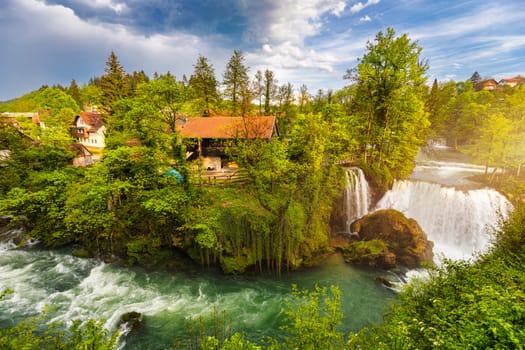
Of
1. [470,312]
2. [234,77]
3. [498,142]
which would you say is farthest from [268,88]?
[470,312]

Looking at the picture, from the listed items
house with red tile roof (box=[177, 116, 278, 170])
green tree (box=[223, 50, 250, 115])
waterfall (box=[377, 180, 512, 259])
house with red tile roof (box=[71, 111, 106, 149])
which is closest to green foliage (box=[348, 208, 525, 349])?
waterfall (box=[377, 180, 512, 259])

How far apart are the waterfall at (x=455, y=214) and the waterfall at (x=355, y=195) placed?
4330 mm

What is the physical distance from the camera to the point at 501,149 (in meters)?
25.1

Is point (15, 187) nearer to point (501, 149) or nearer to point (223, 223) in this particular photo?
point (223, 223)

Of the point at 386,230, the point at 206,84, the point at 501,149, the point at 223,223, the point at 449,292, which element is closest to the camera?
the point at 449,292

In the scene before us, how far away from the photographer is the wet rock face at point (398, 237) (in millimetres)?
19453

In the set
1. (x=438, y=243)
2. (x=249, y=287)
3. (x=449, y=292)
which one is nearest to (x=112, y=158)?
(x=249, y=287)

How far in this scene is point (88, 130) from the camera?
46.9 metres

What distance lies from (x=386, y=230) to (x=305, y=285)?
981 centimetres

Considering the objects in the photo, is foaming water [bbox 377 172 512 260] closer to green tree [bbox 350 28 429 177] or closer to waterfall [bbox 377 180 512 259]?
waterfall [bbox 377 180 512 259]

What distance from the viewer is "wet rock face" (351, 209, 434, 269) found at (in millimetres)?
19453

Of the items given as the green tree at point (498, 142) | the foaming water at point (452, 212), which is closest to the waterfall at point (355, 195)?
the foaming water at point (452, 212)

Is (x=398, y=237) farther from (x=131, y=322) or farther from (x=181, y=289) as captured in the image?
(x=131, y=322)

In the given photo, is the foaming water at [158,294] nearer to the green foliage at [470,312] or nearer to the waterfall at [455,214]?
the green foliage at [470,312]
